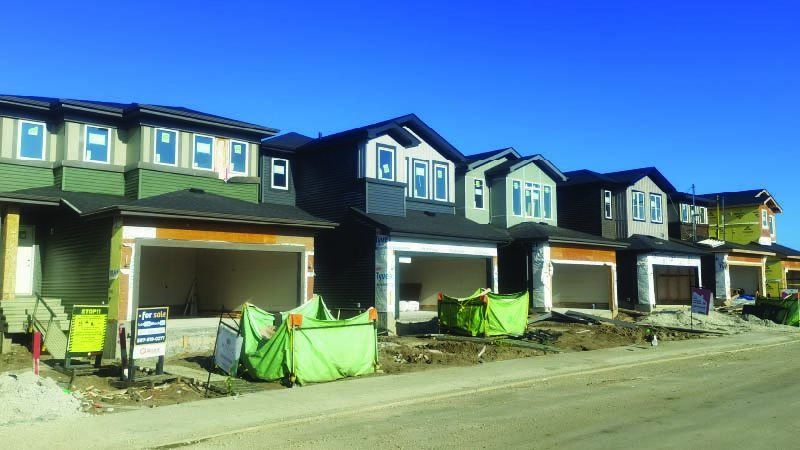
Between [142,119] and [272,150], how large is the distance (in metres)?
5.78

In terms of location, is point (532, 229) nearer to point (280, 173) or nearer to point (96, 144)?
point (280, 173)

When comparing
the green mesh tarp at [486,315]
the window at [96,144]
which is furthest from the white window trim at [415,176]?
the window at [96,144]

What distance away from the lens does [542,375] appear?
15.3 m

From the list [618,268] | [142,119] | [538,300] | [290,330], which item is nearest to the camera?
[290,330]

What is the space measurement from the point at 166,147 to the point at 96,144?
205 centimetres

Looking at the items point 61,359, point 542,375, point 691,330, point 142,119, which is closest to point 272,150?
point 142,119

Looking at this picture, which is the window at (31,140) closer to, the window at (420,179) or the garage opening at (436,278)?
the window at (420,179)

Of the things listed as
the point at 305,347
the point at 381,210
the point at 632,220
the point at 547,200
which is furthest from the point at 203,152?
the point at 632,220

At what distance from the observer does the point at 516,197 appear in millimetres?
32562

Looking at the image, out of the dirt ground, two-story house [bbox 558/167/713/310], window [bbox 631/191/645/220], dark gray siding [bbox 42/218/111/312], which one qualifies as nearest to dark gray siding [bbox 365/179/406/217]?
the dirt ground

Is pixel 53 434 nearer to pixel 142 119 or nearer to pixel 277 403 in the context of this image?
pixel 277 403

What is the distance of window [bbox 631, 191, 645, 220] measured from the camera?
37.1 meters

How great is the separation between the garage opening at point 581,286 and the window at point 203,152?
60.5 ft

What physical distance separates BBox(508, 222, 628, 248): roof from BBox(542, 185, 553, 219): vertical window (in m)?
1.03
